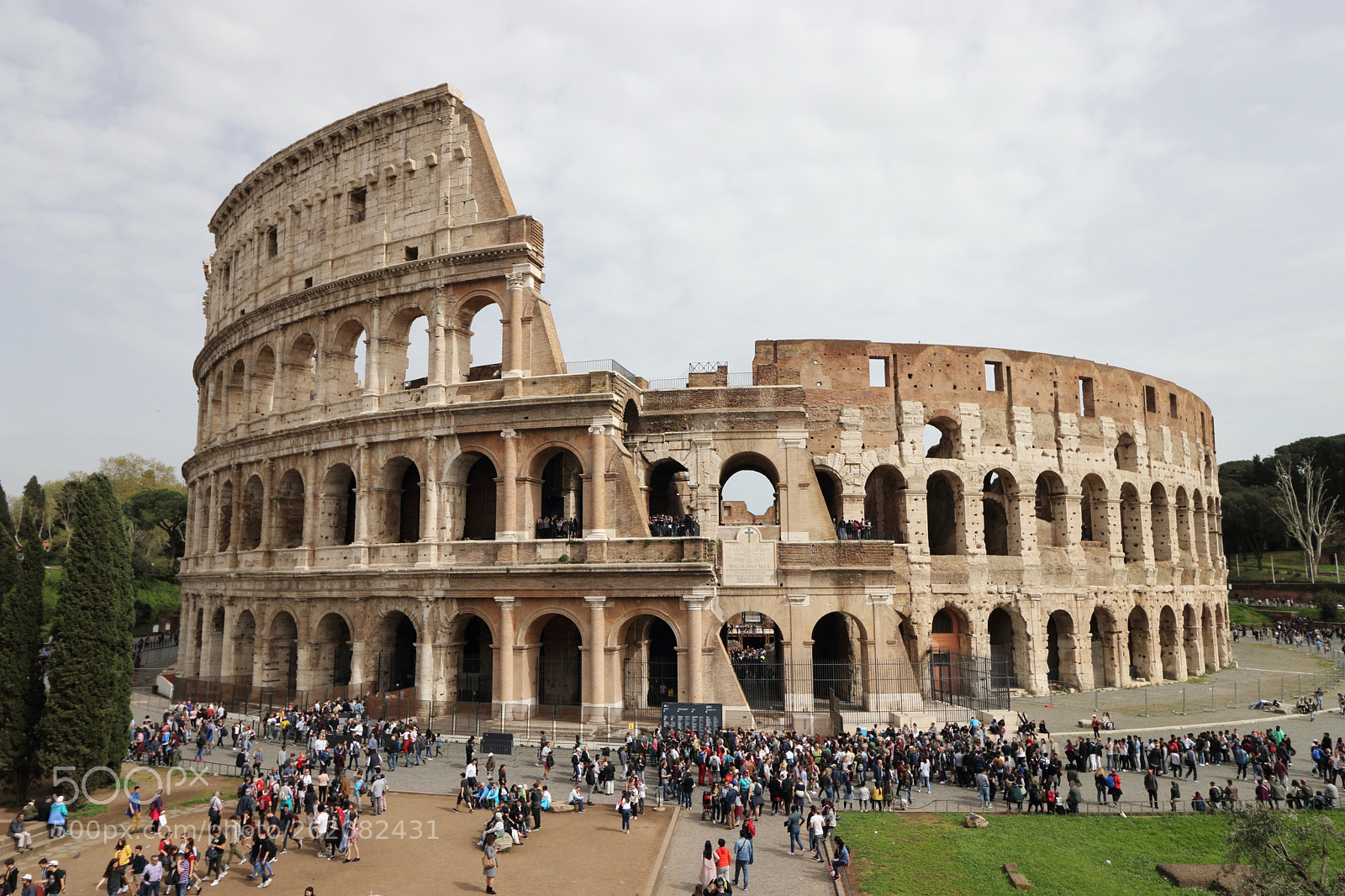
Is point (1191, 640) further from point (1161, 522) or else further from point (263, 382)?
point (263, 382)

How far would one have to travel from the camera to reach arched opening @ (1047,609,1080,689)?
34625mm

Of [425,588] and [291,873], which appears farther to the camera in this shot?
[425,588]

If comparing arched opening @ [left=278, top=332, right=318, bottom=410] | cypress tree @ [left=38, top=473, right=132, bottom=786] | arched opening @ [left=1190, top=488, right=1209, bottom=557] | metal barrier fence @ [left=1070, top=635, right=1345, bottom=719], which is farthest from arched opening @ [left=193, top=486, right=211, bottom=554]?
arched opening @ [left=1190, top=488, right=1209, bottom=557]

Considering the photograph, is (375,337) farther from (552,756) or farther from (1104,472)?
(1104,472)

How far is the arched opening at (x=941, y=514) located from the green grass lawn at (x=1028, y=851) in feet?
57.7

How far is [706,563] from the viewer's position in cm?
2458

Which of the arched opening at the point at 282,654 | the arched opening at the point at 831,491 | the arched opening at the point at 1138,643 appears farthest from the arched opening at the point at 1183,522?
the arched opening at the point at 282,654

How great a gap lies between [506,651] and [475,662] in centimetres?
436

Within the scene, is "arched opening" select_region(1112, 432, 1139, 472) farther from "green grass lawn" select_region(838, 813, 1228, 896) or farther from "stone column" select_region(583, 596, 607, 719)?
"stone column" select_region(583, 596, 607, 719)

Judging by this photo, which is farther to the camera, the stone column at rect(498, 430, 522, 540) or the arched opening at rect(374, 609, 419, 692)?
the arched opening at rect(374, 609, 419, 692)

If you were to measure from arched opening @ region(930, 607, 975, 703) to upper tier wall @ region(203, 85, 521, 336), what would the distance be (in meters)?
21.7

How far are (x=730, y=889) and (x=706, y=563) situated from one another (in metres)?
11.4

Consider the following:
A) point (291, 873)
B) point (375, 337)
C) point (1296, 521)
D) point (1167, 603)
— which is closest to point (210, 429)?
point (375, 337)

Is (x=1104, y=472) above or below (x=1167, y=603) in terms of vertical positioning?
above
